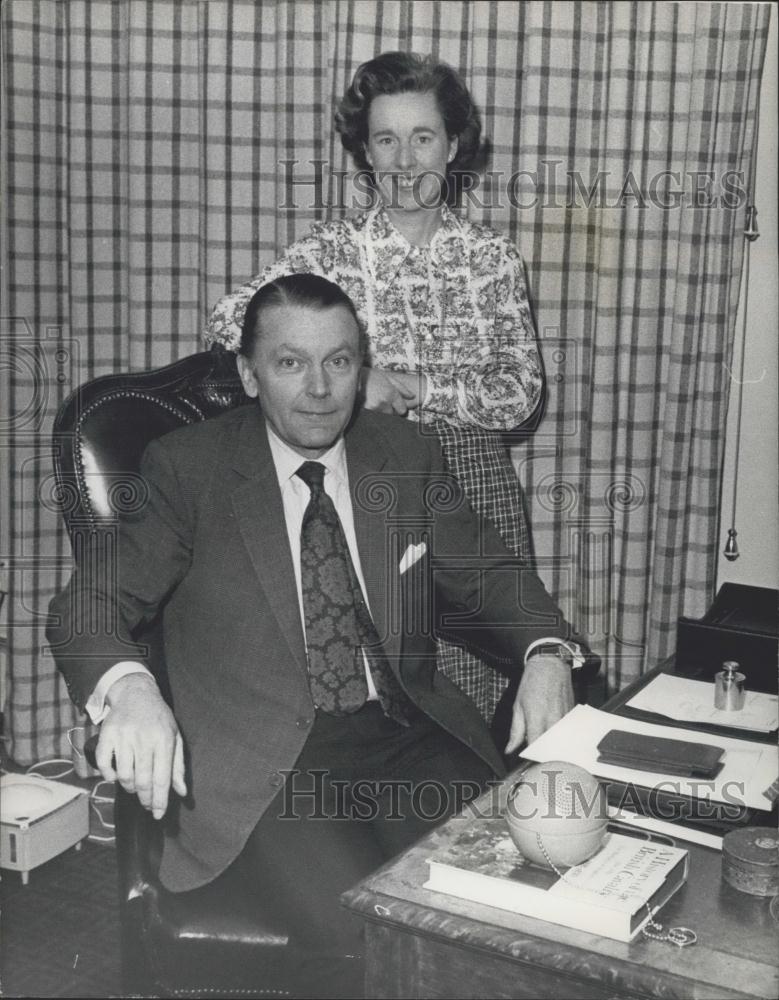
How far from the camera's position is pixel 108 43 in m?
2.65

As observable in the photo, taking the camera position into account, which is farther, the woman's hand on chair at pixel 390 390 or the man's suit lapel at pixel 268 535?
the woman's hand on chair at pixel 390 390

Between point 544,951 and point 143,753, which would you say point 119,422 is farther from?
point 544,951

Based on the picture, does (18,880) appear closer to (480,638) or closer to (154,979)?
(154,979)

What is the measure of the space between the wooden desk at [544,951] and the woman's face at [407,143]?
149 cm

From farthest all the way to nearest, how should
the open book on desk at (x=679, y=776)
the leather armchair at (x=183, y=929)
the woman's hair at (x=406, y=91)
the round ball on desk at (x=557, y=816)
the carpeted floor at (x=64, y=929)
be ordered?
the woman's hair at (x=406, y=91) → the carpeted floor at (x=64, y=929) → the leather armchair at (x=183, y=929) → the open book on desk at (x=679, y=776) → the round ball on desk at (x=557, y=816)

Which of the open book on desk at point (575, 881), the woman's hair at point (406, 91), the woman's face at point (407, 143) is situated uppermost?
the woman's hair at point (406, 91)

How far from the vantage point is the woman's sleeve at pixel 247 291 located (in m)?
2.12

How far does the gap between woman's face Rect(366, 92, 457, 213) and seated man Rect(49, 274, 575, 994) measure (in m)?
0.52

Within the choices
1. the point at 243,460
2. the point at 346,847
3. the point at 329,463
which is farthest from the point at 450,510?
the point at 346,847

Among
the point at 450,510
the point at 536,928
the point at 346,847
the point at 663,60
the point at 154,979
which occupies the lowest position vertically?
the point at 154,979

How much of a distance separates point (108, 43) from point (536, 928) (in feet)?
7.81

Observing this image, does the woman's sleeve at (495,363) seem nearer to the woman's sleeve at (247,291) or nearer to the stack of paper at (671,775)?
the woman's sleeve at (247,291)

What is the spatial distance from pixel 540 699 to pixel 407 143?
119cm

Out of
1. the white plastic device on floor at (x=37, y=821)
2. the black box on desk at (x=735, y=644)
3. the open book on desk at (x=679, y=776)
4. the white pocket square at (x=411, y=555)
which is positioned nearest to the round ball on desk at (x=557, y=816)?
the open book on desk at (x=679, y=776)
